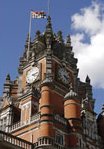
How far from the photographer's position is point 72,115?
186ft

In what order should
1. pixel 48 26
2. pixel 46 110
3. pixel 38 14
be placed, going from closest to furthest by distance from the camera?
pixel 46 110 < pixel 38 14 < pixel 48 26

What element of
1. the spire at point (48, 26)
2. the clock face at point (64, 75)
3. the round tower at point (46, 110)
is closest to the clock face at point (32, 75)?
the clock face at point (64, 75)

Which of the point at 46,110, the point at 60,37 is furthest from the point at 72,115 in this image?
the point at 60,37

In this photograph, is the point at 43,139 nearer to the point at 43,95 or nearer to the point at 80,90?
the point at 43,95

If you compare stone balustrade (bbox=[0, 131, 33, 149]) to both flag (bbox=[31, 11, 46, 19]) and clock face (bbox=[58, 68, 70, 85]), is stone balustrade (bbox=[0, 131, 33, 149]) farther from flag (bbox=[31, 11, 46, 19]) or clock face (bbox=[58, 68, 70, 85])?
flag (bbox=[31, 11, 46, 19])

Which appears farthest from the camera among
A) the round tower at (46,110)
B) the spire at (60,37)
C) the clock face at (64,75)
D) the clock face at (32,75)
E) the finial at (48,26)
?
the spire at (60,37)

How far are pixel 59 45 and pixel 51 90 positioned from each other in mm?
14920

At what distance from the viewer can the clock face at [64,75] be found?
6494cm

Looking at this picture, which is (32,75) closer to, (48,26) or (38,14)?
(48,26)

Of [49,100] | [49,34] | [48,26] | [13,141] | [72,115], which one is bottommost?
[13,141]

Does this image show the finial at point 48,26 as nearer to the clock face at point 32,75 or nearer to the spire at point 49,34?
the spire at point 49,34

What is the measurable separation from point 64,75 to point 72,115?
10.7m

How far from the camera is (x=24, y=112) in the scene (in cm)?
5969

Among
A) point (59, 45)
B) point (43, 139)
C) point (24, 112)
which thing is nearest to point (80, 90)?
point (59, 45)
